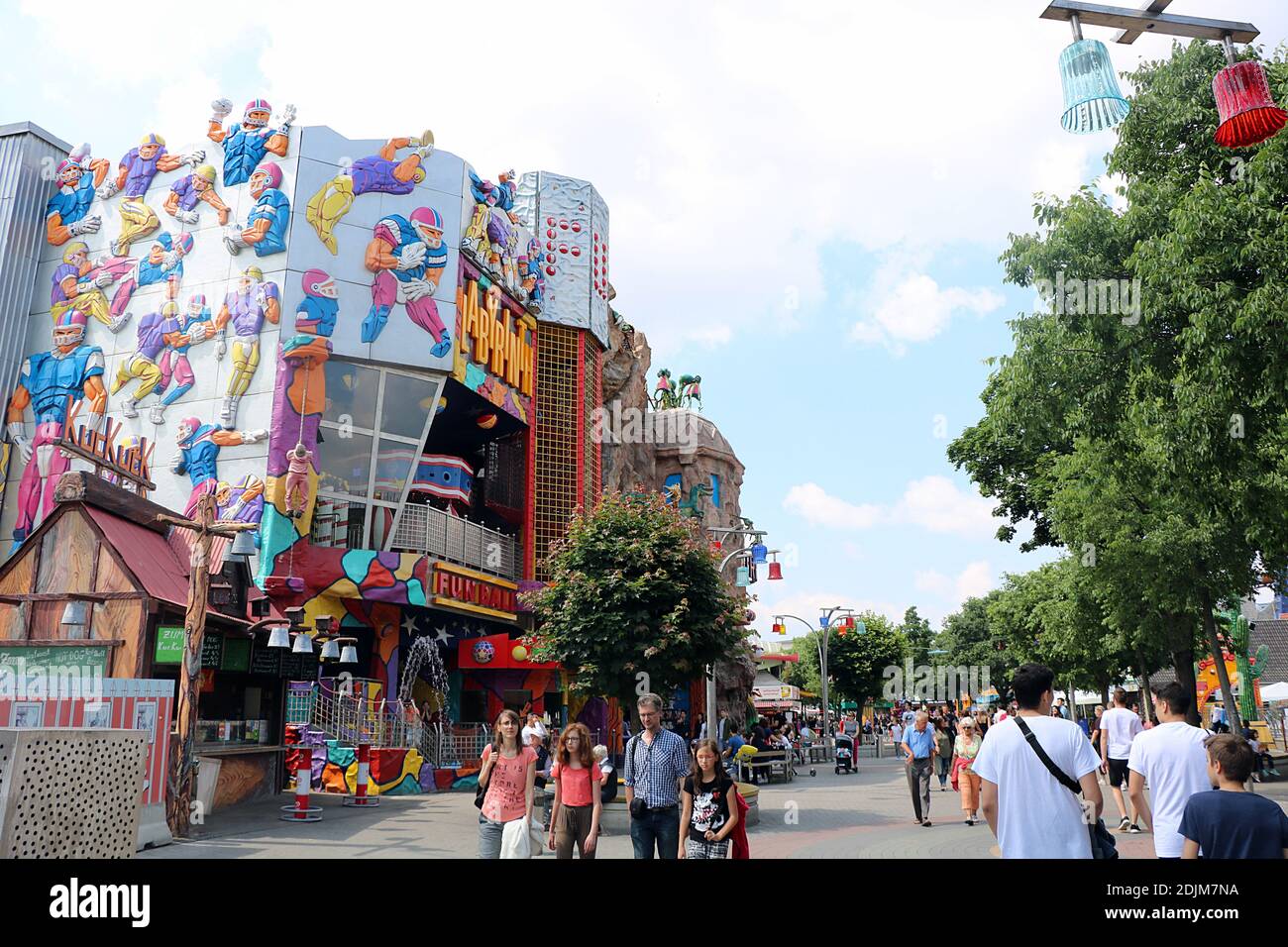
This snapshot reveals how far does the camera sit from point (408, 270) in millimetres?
25172

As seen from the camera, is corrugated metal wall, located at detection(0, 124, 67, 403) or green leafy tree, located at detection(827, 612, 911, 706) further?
green leafy tree, located at detection(827, 612, 911, 706)

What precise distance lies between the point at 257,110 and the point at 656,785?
24764mm

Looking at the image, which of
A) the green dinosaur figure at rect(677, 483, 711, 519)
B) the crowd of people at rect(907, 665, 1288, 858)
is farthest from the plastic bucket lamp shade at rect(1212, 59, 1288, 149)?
the green dinosaur figure at rect(677, 483, 711, 519)

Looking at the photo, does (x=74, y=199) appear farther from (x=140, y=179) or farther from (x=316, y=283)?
(x=316, y=283)

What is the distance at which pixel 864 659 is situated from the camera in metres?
55.7

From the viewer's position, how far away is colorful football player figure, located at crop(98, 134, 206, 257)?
89.1 feet

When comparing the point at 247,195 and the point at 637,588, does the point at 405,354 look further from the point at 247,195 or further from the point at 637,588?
the point at 637,588

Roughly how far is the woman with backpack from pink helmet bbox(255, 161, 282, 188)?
21.4m

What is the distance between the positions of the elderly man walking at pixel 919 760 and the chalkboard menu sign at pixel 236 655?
1387 centimetres

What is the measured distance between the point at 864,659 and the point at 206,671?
42045 mm

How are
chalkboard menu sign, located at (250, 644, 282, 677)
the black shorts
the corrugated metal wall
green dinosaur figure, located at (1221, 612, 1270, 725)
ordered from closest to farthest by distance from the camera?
the black shorts → chalkboard menu sign, located at (250, 644, 282, 677) → the corrugated metal wall → green dinosaur figure, located at (1221, 612, 1270, 725)

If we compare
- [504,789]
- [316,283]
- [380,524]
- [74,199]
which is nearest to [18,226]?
[74,199]

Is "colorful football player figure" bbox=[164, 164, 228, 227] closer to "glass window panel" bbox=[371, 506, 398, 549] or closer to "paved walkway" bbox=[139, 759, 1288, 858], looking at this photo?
"glass window panel" bbox=[371, 506, 398, 549]

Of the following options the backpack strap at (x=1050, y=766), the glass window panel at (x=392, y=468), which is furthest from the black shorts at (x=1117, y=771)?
the glass window panel at (x=392, y=468)
